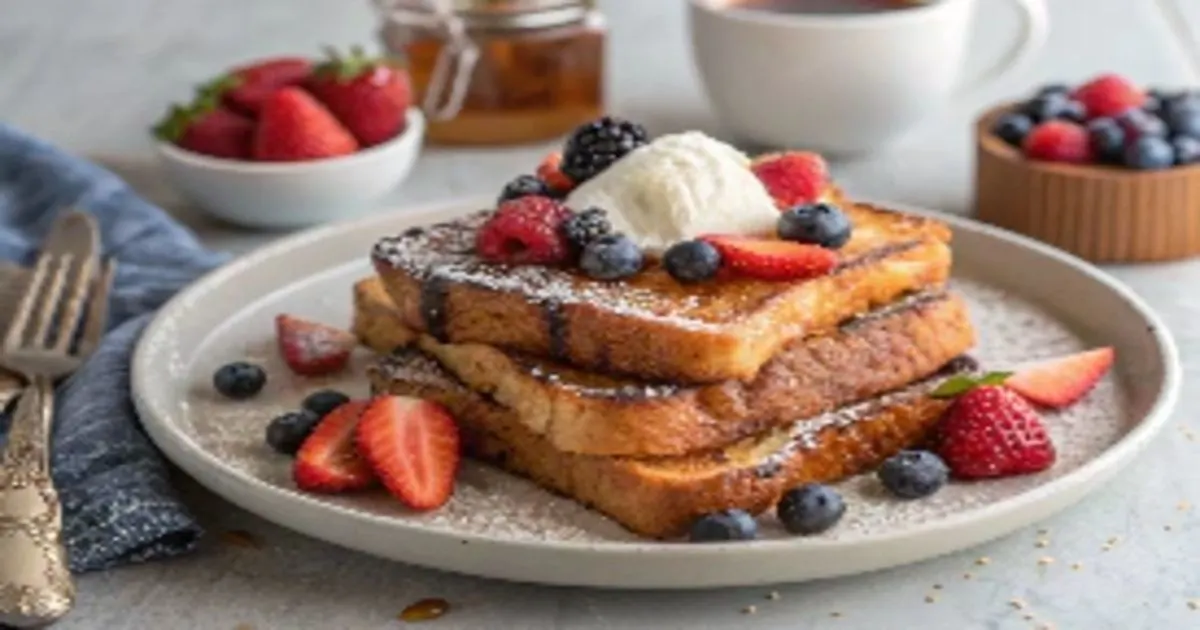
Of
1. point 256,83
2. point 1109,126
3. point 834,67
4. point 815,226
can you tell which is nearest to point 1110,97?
point 1109,126

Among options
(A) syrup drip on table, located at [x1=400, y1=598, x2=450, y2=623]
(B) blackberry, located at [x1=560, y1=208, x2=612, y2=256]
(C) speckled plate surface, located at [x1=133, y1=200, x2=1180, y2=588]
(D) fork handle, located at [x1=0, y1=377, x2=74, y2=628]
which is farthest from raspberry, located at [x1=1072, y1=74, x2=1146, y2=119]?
(D) fork handle, located at [x1=0, y1=377, x2=74, y2=628]

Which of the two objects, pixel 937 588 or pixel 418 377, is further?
pixel 418 377

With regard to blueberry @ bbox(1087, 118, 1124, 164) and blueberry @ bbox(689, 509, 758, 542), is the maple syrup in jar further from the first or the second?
blueberry @ bbox(689, 509, 758, 542)

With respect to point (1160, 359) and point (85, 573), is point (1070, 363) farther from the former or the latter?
point (85, 573)

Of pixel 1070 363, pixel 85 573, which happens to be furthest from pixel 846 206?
pixel 85 573

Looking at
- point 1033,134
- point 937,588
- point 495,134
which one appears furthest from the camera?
point 495,134

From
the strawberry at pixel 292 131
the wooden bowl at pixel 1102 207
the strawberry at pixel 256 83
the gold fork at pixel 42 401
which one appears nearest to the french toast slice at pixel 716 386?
the gold fork at pixel 42 401

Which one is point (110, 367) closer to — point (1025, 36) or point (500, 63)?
point (500, 63)
